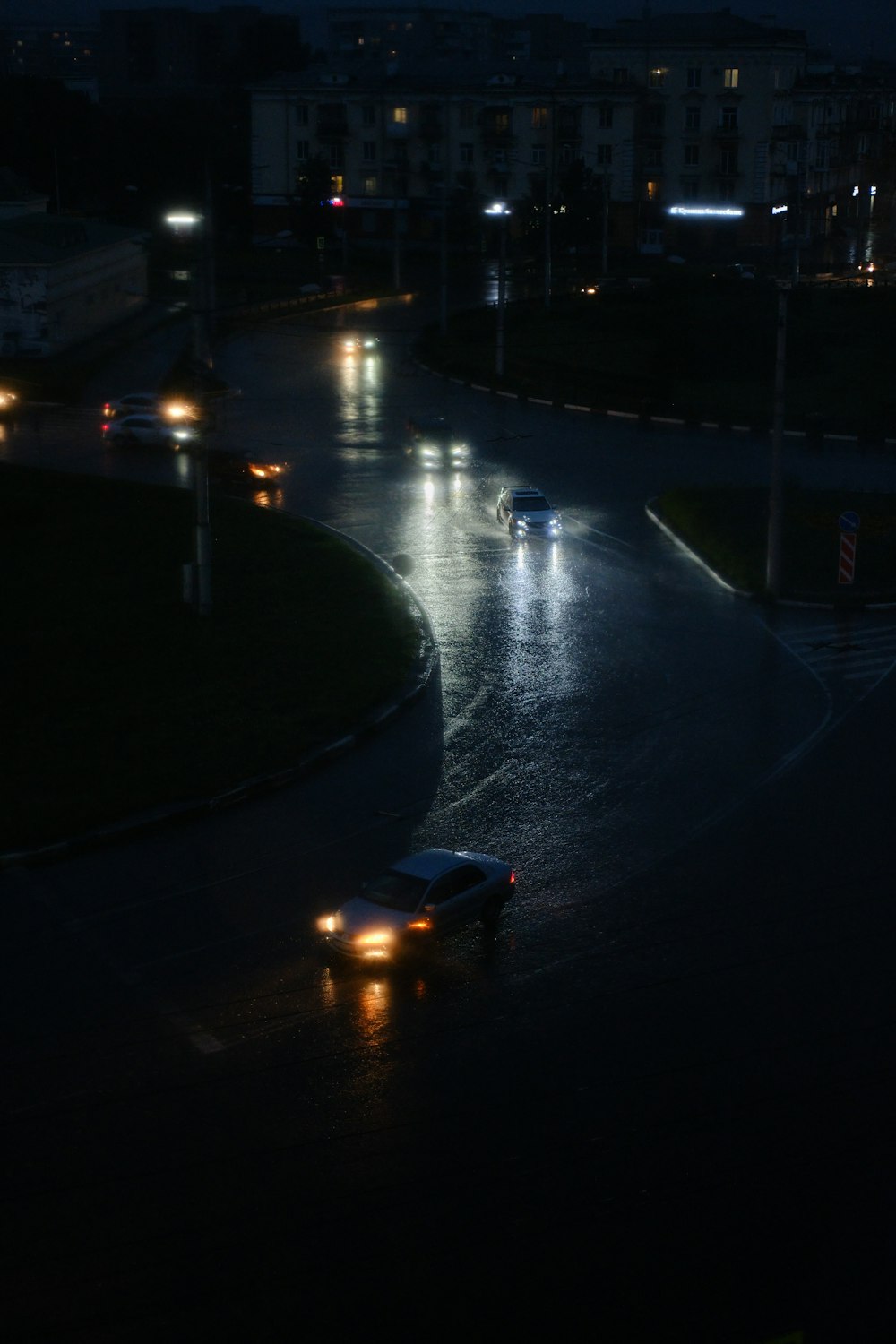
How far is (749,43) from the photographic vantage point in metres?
70.6

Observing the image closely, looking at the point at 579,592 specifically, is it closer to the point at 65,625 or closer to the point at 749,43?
the point at 65,625

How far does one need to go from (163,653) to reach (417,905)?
924cm

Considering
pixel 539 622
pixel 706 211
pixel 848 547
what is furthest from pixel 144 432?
pixel 848 547

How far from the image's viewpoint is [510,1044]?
10.9 m

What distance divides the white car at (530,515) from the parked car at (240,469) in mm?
5971

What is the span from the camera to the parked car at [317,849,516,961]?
484 inches

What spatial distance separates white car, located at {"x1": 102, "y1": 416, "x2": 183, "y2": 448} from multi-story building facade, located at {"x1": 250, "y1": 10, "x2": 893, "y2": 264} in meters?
38.2

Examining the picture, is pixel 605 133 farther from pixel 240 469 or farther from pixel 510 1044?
pixel 510 1044

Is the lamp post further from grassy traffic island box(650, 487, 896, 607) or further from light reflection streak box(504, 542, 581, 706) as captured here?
grassy traffic island box(650, 487, 896, 607)

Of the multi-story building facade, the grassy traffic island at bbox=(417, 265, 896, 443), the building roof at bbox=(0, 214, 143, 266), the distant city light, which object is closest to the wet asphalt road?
the distant city light

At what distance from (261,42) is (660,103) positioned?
61013 millimetres

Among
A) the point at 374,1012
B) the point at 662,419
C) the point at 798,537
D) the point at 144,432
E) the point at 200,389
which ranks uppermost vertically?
the point at 200,389

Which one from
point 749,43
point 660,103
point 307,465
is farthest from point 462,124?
point 307,465

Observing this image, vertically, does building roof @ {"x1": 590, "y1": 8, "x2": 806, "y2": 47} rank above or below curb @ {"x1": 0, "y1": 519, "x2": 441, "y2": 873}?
above
